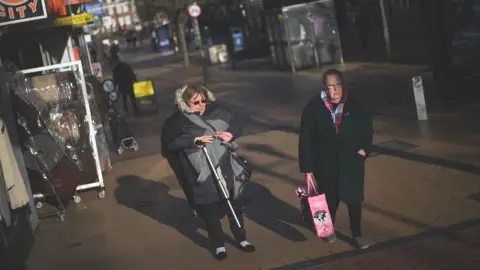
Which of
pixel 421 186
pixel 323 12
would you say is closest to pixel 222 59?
pixel 323 12

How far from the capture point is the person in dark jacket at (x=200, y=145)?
19.3ft

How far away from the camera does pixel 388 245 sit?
600cm

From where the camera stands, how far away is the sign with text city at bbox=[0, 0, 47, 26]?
7.74m

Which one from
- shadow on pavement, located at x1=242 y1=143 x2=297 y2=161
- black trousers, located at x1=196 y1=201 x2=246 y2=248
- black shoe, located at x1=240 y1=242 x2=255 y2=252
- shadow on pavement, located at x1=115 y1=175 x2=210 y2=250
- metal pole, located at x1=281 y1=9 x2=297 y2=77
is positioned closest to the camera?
black trousers, located at x1=196 y1=201 x2=246 y2=248

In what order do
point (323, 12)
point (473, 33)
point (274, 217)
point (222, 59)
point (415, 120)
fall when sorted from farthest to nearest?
1. point (222, 59)
2. point (323, 12)
3. point (473, 33)
4. point (415, 120)
5. point (274, 217)

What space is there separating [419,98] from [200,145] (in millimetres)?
6336

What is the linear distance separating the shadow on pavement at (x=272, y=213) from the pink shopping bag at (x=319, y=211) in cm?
45

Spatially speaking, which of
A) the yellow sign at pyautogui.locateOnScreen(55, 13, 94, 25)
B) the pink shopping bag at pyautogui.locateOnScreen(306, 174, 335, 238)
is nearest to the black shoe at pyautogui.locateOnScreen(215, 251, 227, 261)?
the pink shopping bag at pyautogui.locateOnScreen(306, 174, 335, 238)

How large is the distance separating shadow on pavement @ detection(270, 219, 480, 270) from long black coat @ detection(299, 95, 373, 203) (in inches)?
18.2

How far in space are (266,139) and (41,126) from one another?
4.44 metres

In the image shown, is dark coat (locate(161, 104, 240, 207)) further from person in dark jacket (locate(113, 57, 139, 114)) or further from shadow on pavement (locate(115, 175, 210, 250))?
person in dark jacket (locate(113, 57, 139, 114))

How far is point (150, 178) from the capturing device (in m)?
10.3

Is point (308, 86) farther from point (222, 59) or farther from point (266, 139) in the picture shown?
point (222, 59)

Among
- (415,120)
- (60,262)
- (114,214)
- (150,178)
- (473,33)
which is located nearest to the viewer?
(60,262)
